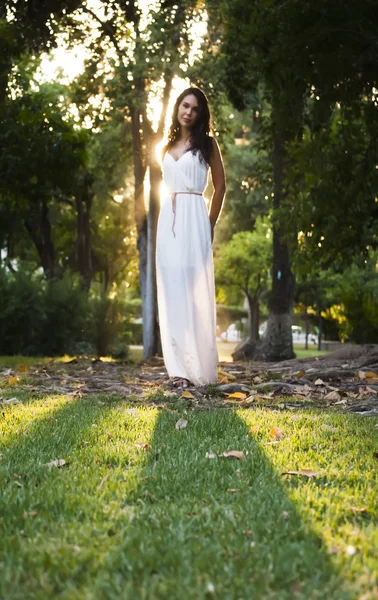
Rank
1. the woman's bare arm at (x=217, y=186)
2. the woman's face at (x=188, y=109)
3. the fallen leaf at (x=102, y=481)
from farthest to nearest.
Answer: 1. the woman's bare arm at (x=217, y=186)
2. the woman's face at (x=188, y=109)
3. the fallen leaf at (x=102, y=481)

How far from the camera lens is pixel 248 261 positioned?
41.4 meters

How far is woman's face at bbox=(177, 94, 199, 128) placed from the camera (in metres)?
7.43

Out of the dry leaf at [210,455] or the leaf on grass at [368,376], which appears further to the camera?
the leaf on grass at [368,376]

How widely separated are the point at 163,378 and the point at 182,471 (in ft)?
17.1

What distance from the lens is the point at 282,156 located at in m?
16.4

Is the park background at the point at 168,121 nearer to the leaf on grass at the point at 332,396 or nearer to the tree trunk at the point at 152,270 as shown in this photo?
the tree trunk at the point at 152,270

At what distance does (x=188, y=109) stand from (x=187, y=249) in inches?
53.3

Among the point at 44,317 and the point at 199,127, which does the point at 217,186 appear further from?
the point at 44,317

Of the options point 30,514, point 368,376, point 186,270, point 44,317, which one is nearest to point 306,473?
point 30,514

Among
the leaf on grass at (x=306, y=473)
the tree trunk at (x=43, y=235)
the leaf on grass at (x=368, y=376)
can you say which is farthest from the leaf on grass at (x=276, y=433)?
the tree trunk at (x=43, y=235)

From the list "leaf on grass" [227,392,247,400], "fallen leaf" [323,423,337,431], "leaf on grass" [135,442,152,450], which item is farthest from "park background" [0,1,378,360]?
"leaf on grass" [135,442,152,450]

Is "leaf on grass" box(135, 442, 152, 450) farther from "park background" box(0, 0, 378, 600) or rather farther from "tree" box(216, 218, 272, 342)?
"tree" box(216, 218, 272, 342)

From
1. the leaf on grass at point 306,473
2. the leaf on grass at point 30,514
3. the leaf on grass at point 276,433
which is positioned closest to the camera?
the leaf on grass at point 30,514

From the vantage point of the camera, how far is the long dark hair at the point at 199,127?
7.45 m
